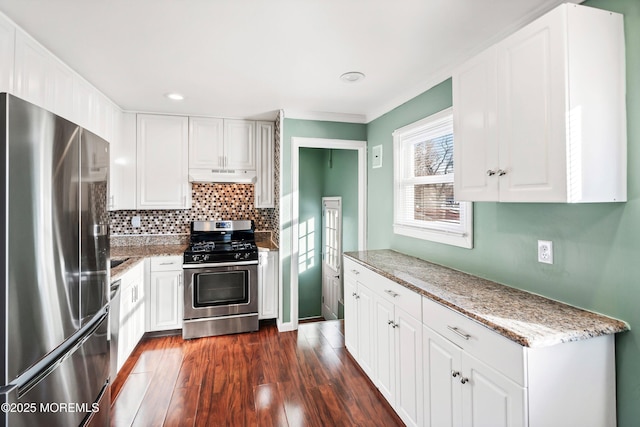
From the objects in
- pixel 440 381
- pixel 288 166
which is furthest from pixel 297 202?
pixel 440 381

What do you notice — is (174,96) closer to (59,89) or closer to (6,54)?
(59,89)

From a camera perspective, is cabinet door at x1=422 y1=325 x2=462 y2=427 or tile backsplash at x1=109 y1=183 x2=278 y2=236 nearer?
cabinet door at x1=422 y1=325 x2=462 y2=427

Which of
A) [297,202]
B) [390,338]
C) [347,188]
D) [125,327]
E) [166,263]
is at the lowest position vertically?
[125,327]

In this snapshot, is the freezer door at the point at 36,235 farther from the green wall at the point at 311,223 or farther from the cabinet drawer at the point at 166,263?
the green wall at the point at 311,223

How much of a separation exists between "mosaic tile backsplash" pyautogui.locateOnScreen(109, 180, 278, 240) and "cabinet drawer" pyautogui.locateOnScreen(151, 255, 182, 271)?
653 mm

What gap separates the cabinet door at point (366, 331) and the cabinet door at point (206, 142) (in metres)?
2.27

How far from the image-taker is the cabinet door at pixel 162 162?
3527 millimetres

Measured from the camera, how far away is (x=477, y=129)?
1.70 meters

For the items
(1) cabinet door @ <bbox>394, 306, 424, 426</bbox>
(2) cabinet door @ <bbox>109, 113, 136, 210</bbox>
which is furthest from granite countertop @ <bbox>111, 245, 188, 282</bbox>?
(1) cabinet door @ <bbox>394, 306, 424, 426</bbox>

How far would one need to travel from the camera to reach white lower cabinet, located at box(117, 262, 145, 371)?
2613mm

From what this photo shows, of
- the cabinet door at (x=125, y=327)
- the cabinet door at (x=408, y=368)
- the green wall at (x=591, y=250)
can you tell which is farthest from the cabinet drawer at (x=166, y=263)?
the green wall at (x=591, y=250)

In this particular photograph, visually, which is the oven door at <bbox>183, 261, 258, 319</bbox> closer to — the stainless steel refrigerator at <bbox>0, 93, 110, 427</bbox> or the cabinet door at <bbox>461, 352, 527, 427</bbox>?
the stainless steel refrigerator at <bbox>0, 93, 110, 427</bbox>

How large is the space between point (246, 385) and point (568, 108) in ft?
8.71

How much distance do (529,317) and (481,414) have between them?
46 cm
